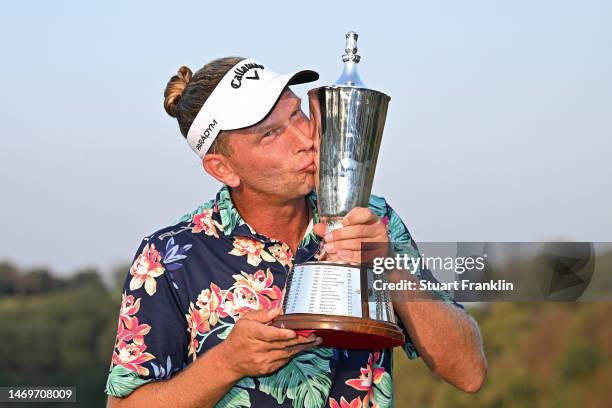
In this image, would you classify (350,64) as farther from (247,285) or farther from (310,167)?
(247,285)

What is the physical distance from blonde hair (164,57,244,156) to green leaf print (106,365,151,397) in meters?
0.81

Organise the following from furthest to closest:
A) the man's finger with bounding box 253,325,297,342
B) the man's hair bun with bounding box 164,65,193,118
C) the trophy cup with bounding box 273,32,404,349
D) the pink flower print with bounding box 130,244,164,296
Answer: the man's hair bun with bounding box 164,65,193,118
the pink flower print with bounding box 130,244,164,296
the trophy cup with bounding box 273,32,404,349
the man's finger with bounding box 253,325,297,342

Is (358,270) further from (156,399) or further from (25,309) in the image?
(25,309)

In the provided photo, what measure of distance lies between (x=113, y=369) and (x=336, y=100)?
3.64ft

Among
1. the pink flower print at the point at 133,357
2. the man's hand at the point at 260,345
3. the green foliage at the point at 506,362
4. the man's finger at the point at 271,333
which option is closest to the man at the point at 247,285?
the pink flower print at the point at 133,357

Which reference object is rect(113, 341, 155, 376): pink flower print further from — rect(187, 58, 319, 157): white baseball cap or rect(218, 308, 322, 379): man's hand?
rect(187, 58, 319, 157): white baseball cap

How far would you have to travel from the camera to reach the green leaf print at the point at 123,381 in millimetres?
3213

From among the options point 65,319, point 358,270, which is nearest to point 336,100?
point 358,270

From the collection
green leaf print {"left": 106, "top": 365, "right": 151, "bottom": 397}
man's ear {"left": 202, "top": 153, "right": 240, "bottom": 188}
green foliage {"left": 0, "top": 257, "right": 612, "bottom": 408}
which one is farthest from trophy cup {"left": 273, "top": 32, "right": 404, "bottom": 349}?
green foliage {"left": 0, "top": 257, "right": 612, "bottom": 408}

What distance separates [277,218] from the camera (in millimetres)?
3430

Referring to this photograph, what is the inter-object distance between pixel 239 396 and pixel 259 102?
954mm

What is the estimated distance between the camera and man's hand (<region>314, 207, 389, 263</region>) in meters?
2.91

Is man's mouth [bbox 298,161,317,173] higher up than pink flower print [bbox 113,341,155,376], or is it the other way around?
man's mouth [bbox 298,161,317,173]

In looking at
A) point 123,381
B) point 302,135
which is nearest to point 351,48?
point 302,135
